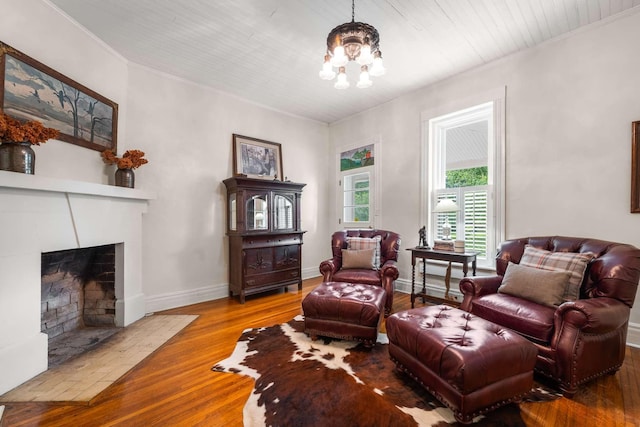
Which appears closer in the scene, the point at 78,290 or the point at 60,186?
the point at 60,186

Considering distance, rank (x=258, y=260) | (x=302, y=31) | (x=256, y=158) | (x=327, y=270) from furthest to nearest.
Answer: (x=256, y=158) < (x=258, y=260) < (x=327, y=270) < (x=302, y=31)

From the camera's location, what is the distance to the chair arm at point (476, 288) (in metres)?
2.41

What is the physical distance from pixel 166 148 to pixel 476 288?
12.6ft

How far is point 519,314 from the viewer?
2004 mm

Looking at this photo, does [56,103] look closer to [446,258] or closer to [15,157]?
[15,157]

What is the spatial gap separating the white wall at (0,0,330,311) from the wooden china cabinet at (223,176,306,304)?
28cm

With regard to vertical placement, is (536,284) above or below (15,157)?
below

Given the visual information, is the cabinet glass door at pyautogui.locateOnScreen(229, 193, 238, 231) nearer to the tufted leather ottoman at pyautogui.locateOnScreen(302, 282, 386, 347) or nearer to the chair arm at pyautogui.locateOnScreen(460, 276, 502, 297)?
the tufted leather ottoman at pyautogui.locateOnScreen(302, 282, 386, 347)

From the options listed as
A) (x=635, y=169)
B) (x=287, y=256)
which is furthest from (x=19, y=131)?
(x=635, y=169)

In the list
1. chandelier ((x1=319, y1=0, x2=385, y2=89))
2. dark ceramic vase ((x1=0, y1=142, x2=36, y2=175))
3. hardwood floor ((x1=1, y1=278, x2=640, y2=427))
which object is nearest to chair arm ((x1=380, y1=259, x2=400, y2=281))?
hardwood floor ((x1=1, y1=278, x2=640, y2=427))

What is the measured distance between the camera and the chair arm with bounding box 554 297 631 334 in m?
1.72

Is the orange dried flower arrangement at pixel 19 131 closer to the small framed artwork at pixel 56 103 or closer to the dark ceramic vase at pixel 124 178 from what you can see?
the small framed artwork at pixel 56 103

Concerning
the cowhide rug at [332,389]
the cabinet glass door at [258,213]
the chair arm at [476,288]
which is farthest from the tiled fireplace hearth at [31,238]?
the chair arm at [476,288]

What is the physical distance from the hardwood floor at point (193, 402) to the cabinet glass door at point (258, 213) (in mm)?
1773
